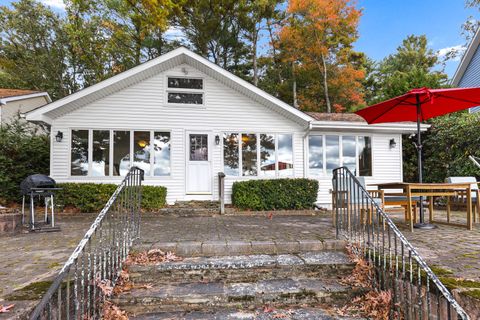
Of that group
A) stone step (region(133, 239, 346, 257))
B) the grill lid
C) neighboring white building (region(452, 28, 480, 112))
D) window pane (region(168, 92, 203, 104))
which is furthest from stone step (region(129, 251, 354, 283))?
neighboring white building (region(452, 28, 480, 112))

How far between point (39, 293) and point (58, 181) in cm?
732

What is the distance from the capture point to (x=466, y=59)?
568 inches

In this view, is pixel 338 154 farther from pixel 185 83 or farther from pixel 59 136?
pixel 59 136

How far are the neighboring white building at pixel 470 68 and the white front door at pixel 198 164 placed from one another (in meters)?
13.3

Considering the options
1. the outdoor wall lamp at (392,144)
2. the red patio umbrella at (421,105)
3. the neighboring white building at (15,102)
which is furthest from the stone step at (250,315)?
the neighboring white building at (15,102)

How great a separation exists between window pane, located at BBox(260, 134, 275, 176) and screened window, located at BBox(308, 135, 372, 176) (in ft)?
4.31

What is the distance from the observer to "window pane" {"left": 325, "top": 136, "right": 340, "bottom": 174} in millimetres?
9727

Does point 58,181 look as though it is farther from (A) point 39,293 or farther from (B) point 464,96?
(B) point 464,96

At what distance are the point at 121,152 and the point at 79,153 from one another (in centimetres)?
123

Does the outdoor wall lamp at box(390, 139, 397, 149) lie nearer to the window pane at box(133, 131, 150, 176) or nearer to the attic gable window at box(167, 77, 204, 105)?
the attic gable window at box(167, 77, 204, 105)

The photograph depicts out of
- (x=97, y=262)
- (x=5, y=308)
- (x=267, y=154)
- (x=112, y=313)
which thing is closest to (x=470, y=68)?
(x=267, y=154)

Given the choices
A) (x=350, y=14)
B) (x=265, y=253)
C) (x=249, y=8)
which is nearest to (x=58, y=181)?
(x=265, y=253)

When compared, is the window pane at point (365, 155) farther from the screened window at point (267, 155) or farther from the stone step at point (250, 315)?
the stone step at point (250, 315)

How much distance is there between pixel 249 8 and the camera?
54.1 ft
